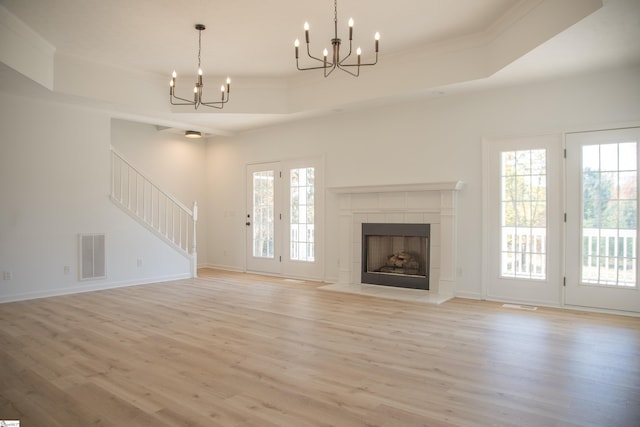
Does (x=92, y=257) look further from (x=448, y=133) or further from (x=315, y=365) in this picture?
(x=448, y=133)

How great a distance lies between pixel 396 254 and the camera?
22.4ft

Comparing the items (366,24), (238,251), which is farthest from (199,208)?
(366,24)

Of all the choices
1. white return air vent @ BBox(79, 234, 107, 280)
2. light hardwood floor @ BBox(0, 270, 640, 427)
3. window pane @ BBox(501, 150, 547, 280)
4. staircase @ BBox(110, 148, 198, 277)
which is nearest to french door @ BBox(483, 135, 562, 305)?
window pane @ BBox(501, 150, 547, 280)

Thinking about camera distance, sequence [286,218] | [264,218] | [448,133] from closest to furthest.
Result: [448,133] → [286,218] → [264,218]

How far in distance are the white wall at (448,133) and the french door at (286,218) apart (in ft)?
0.76

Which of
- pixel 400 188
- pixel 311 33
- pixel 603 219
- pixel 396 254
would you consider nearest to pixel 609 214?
pixel 603 219

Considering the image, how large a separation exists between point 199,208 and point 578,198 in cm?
740

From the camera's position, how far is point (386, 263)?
23.1 feet

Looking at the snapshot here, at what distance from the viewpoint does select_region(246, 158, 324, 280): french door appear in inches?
302

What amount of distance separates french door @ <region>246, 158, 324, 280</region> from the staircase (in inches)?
48.7

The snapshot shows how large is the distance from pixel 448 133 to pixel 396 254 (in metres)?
2.06

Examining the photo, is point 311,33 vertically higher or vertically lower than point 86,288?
higher

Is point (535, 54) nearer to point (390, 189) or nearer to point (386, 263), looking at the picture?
point (390, 189)

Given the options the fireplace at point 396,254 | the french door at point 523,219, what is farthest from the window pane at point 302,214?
the french door at point 523,219
